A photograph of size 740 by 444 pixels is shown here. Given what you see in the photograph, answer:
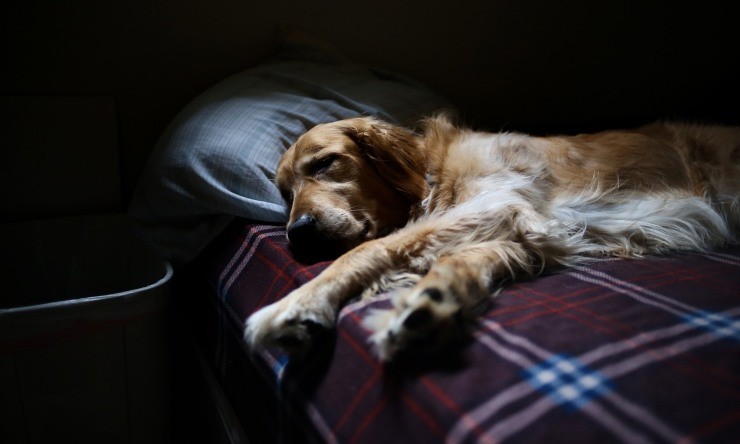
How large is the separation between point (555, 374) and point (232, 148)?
4.03 feet

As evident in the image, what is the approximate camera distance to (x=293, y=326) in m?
1.00

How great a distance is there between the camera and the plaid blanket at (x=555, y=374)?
68cm

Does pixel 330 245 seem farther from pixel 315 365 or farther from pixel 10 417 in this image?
pixel 10 417

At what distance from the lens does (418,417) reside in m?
0.76

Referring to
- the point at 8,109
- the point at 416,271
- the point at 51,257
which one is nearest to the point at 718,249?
the point at 416,271

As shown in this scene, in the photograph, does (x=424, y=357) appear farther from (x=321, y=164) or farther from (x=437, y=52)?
(x=437, y=52)

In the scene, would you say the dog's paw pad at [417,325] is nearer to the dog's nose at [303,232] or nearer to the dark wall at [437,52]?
the dog's nose at [303,232]

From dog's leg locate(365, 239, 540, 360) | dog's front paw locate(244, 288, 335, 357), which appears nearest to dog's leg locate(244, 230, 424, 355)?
dog's front paw locate(244, 288, 335, 357)

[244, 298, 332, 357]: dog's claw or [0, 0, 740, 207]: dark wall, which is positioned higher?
[0, 0, 740, 207]: dark wall

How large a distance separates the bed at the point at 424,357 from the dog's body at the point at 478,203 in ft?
0.26

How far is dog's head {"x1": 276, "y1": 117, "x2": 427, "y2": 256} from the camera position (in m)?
1.42

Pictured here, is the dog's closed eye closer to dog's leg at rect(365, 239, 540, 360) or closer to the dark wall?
dog's leg at rect(365, 239, 540, 360)

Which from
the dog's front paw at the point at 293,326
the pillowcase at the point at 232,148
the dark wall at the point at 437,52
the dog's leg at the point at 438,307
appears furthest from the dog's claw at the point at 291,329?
the dark wall at the point at 437,52

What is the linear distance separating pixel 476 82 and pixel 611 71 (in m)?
1.11
